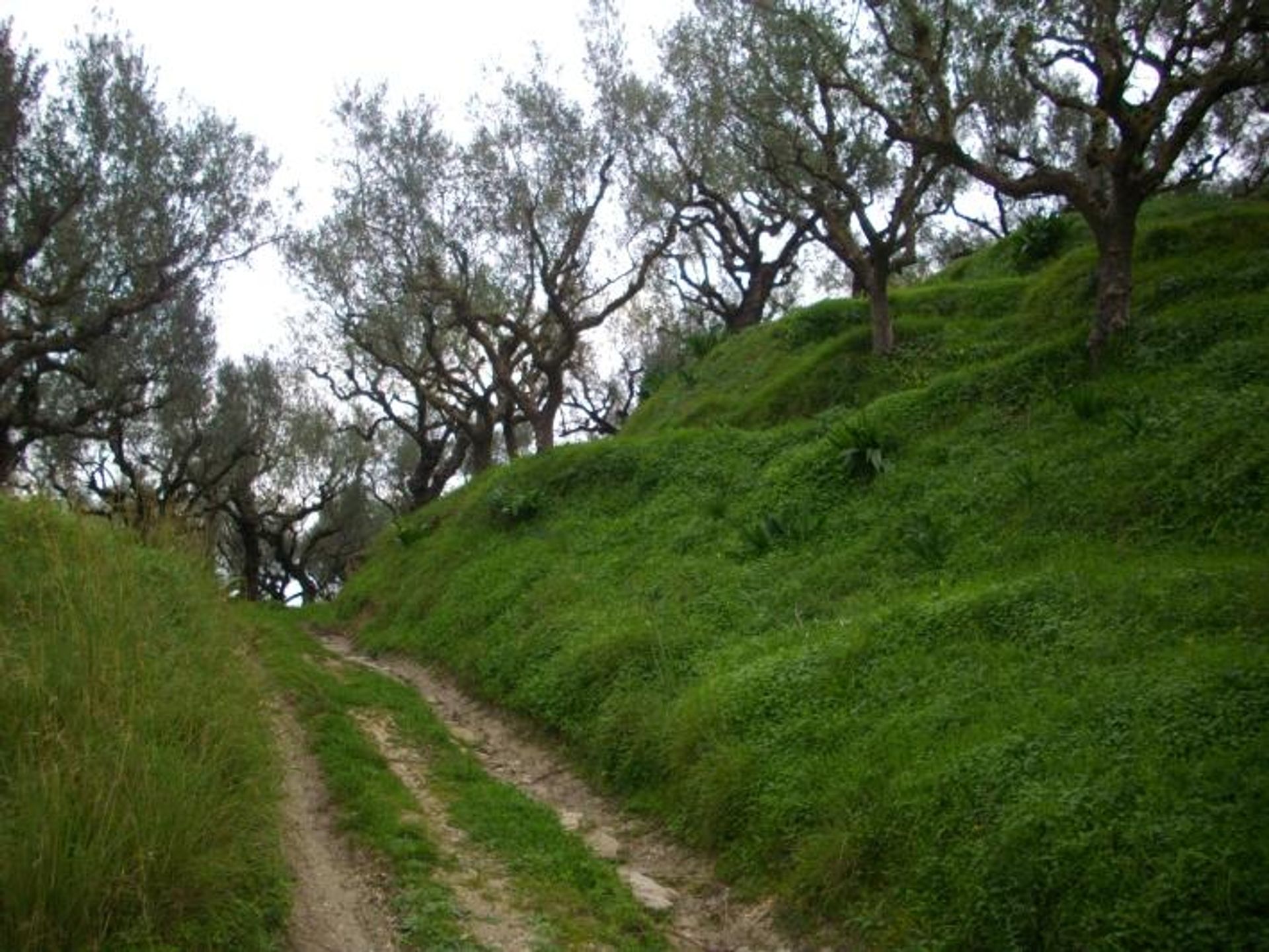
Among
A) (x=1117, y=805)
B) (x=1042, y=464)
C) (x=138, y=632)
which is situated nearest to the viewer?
(x=1117, y=805)

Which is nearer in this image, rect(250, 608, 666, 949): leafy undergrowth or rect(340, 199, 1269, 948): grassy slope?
rect(340, 199, 1269, 948): grassy slope

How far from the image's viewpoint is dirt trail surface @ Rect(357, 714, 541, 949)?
19.7 feet

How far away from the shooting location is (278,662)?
41.3ft

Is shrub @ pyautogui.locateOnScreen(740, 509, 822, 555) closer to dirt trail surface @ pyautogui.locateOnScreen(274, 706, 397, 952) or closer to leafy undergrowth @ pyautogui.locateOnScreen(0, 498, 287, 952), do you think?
dirt trail surface @ pyautogui.locateOnScreen(274, 706, 397, 952)

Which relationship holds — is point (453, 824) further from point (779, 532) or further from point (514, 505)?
point (514, 505)

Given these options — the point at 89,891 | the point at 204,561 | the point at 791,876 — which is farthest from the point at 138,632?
the point at 791,876

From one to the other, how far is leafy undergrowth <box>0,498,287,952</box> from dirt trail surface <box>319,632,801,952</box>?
2.61 m

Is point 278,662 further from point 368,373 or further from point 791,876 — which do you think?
point 368,373

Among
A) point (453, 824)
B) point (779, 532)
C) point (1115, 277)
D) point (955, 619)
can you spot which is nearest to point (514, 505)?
point (779, 532)

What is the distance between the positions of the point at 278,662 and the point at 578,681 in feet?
13.9

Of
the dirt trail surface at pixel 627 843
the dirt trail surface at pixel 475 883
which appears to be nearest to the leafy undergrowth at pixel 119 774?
the dirt trail surface at pixel 475 883

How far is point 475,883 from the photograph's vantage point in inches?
265

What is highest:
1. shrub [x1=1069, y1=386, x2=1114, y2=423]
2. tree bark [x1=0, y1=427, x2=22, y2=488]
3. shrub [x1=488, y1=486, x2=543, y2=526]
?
tree bark [x1=0, y1=427, x2=22, y2=488]

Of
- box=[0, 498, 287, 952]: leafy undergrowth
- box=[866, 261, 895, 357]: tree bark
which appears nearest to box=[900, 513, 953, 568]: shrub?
box=[0, 498, 287, 952]: leafy undergrowth
